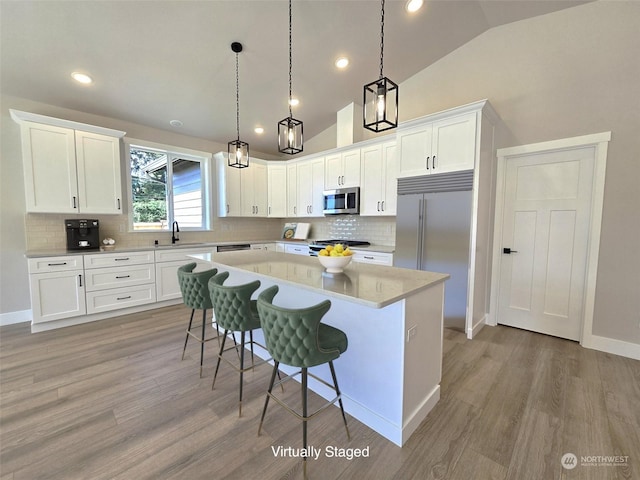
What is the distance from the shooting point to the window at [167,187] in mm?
4277

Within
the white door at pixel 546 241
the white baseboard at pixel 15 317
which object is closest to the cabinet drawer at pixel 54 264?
the white baseboard at pixel 15 317

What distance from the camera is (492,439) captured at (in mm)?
1636

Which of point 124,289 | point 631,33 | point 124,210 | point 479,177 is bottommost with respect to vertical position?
point 124,289

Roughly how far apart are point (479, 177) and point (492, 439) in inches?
95.0

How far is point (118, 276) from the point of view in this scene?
143 inches

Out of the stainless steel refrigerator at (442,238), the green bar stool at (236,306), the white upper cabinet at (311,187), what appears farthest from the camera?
the white upper cabinet at (311,187)

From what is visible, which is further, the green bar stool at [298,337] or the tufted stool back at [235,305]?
the tufted stool back at [235,305]

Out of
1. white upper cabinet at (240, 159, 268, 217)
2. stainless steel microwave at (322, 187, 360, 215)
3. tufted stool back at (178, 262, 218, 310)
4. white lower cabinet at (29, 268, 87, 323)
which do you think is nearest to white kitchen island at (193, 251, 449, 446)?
tufted stool back at (178, 262, 218, 310)

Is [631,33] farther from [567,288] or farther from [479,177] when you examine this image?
[567,288]

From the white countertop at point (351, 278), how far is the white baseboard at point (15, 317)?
9.66 feet

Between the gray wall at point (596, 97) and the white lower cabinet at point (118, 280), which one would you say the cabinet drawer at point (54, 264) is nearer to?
the white lower cabinet at point (118, 280)

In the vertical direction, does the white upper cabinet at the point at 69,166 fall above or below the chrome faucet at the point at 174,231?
above

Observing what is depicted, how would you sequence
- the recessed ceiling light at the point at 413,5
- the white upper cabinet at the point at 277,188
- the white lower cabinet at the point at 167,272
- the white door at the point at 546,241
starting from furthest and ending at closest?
the white upper cabinet at the point at 277,188 → the white lower cabinet at the point at 167,272 → the white door at the point at 546,241 → the recessed ceiling light at the point at 413,5

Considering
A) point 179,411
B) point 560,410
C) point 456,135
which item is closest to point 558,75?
point 456,135
